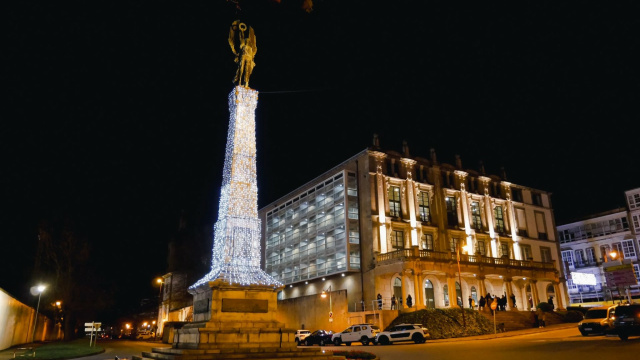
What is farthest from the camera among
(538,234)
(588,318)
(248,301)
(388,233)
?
(538,234)

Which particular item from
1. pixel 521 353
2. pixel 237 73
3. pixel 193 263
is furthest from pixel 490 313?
pixel 193 263

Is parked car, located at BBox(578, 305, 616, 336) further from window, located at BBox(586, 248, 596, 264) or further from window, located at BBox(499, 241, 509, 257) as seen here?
window, located at BBox(586, 248, 596, 264)

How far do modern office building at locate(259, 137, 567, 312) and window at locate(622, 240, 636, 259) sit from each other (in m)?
9.70

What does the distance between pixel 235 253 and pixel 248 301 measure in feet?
6.01

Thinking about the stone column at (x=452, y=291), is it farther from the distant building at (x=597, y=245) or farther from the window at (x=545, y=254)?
the distant building at (x=597, y=245)

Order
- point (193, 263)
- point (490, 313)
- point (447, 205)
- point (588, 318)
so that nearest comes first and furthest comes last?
point (588, 318), point (490, 313), point (447, 205), point (193, 263)

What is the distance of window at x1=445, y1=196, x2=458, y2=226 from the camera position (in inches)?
1875

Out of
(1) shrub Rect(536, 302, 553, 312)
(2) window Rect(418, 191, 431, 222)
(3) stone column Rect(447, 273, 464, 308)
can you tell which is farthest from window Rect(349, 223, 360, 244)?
(1) shrub Rect(536, 302, 553, 312)

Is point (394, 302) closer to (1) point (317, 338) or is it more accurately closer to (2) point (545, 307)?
(1) point (317, 338)

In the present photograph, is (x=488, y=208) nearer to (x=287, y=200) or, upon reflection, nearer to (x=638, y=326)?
(x=287, y=200)

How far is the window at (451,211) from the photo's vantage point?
47.6m

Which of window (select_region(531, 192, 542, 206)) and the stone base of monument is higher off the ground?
window (select_region(531, 192, 542, 206))

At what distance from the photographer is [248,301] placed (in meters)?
16.0

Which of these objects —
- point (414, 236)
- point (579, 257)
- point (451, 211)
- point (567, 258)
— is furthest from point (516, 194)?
point (414, 236)
